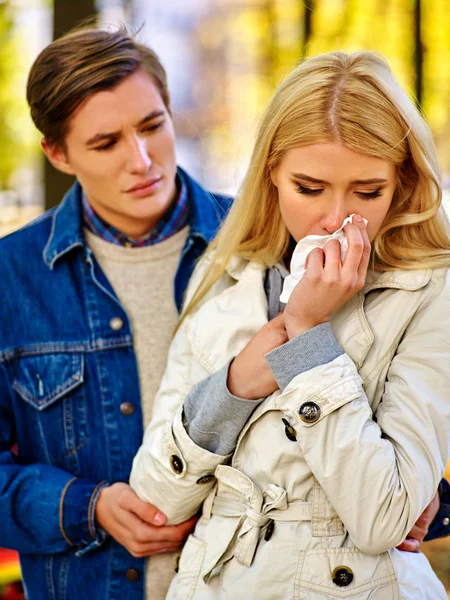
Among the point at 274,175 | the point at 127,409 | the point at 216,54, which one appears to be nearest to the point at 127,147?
the point at 274,175

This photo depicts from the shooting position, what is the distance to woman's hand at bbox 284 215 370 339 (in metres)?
1.99

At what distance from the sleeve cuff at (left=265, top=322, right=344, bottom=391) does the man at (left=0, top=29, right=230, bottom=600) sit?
866mm

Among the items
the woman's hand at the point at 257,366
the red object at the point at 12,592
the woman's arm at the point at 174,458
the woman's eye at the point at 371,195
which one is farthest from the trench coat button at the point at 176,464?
the red object at the point at 12,592

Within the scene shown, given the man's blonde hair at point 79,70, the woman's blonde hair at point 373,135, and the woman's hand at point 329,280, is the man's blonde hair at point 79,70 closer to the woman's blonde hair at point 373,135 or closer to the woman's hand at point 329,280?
the woman's blonde hair at point 373,135

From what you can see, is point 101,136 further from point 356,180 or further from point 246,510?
point 246,510

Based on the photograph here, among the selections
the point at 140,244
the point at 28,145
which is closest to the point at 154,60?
the point at 140,244

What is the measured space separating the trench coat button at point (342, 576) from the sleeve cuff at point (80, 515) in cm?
92

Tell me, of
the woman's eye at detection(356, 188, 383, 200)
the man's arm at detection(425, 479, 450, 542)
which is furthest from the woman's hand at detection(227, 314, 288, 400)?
the man's arm at detection(425, 479, 450, 542)

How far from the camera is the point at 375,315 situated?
2.09 meters

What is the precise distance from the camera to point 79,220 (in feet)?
9.64

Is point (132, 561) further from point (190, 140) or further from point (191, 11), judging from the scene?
point (191, 11)

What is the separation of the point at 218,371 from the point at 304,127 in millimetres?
660

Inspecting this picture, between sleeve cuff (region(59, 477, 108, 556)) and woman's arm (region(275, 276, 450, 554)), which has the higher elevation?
woman's arm (region(275, 276, 450, 554))

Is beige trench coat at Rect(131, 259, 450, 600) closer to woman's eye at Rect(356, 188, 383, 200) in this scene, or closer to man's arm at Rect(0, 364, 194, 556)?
woman's eye at Rect(356, 188, 383, 200)
